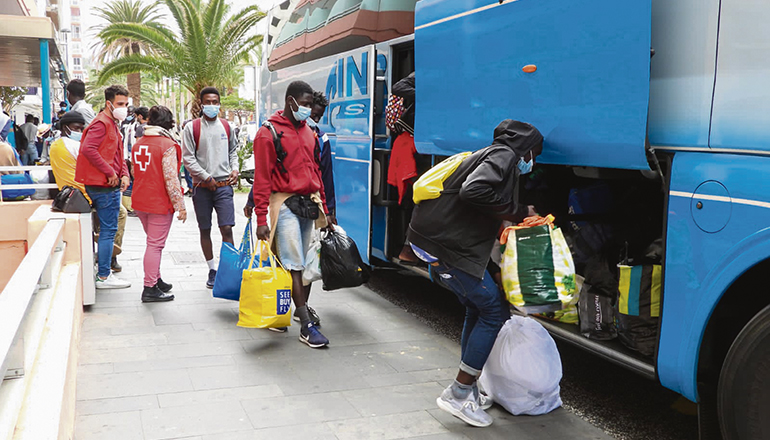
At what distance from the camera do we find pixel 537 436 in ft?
12.4

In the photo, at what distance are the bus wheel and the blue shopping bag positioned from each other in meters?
3.90

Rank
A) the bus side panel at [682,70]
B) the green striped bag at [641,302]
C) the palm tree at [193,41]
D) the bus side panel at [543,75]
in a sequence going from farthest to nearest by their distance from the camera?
the palm tree at [193,41] → the green striped bag at [641,302] → the bus side panel at [543,75] → the bus side panel at [682,70]

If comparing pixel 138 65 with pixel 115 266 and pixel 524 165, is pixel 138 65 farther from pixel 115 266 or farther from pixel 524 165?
pixel 524 165

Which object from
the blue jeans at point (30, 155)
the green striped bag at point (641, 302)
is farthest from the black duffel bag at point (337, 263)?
the blue jeans at point (30, 155)

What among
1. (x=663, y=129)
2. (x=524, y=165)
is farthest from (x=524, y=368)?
(x=663, y=129)

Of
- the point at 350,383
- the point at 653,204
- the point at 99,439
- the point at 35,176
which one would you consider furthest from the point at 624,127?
the point at 35,176

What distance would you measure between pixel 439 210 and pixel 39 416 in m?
2.16

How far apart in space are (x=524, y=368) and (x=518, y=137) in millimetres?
1318

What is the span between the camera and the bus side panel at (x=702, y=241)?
2879 millimetres

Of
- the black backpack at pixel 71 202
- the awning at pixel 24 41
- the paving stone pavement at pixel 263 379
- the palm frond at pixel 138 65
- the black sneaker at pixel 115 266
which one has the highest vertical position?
the palm frond at pixel 138 65

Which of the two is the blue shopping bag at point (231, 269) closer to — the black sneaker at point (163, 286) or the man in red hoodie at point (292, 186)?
the man in red hoodie at point (292, 186)

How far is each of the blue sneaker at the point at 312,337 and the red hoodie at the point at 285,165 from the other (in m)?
0.89

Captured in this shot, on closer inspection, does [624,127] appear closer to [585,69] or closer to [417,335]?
[585,69]

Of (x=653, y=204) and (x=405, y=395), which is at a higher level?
(x=653, y=204)
